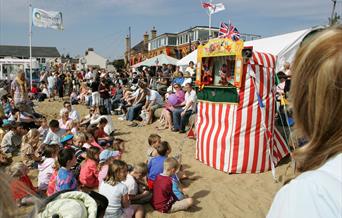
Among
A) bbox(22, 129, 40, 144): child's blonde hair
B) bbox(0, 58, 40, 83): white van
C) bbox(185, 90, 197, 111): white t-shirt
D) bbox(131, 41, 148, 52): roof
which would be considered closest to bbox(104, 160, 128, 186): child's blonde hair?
bbox(22, 129, 40, 144): child's blonde hair

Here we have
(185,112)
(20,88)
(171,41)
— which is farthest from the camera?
(171,41)

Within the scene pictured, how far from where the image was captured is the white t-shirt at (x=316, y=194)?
30.3 inches

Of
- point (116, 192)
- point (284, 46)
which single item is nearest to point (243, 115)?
point (116, 192)

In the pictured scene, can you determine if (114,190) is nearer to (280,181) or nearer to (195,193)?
(195,193)

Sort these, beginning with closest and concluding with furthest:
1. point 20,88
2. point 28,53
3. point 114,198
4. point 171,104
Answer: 1. point 114,198
2. point 171,104
3. point 20,88
4. point 28,53

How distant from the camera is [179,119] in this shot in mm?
9391

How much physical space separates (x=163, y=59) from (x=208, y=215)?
55.3 ft

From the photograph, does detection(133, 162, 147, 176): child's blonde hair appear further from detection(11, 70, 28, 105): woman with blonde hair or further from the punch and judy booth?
detection(11, 70, 28, 105): woman with blonde hair

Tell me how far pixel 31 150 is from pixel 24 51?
2593 inches

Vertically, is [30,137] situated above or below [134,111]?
below

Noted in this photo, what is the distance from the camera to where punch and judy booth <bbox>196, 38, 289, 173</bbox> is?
5.61 m

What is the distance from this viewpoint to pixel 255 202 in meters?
4.81

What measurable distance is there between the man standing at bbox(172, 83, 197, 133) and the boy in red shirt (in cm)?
468

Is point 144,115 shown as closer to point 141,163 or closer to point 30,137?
point 30,137
